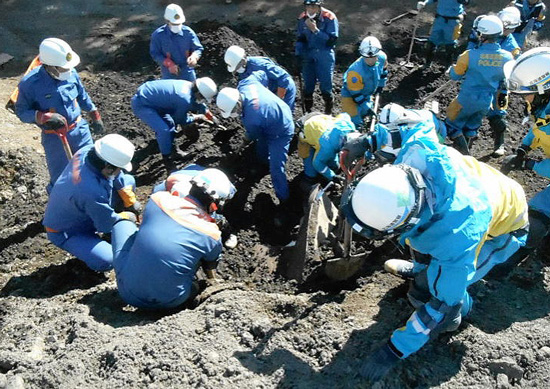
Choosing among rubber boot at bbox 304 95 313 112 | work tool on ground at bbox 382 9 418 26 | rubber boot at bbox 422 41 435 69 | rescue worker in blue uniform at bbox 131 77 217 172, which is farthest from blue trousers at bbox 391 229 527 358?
work tool on ground at bbox 382 9 418 26

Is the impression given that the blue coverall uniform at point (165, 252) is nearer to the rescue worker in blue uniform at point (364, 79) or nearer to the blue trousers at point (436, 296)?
the blue trousers at point (436, 296)

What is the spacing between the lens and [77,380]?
3.42m

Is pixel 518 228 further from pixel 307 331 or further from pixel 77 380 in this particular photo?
pixel 77 380

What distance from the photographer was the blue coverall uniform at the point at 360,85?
5961 mm

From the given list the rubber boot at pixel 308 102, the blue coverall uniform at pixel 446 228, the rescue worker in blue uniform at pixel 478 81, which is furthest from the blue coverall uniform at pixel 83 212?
the rescue worker in blue uniform at pixel 478 81

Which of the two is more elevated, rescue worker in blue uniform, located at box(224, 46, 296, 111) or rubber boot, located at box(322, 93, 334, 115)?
rescue worker in blue uniform, located at box(224, 46, 296, 111)

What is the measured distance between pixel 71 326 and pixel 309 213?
2.29m

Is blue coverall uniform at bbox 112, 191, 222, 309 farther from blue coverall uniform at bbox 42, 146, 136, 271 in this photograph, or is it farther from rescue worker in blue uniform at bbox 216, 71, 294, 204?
rescue worker in blue uniform at bbox 216, 71, 294, 204

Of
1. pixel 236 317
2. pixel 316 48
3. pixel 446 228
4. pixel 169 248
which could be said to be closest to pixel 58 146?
pixel 169 248

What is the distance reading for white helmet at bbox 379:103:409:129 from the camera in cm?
426

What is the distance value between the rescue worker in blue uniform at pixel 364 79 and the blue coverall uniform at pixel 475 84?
843mm

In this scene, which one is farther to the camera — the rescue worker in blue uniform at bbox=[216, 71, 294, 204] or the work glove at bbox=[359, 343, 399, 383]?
the rescue worker in blue uniform at bbox=[216, 71, 294, 204]

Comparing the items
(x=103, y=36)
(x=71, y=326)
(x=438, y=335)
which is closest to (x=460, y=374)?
(x=438, y=335)

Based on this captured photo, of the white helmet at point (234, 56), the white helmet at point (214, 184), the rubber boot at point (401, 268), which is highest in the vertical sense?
the white helmet at point (234, 56)
